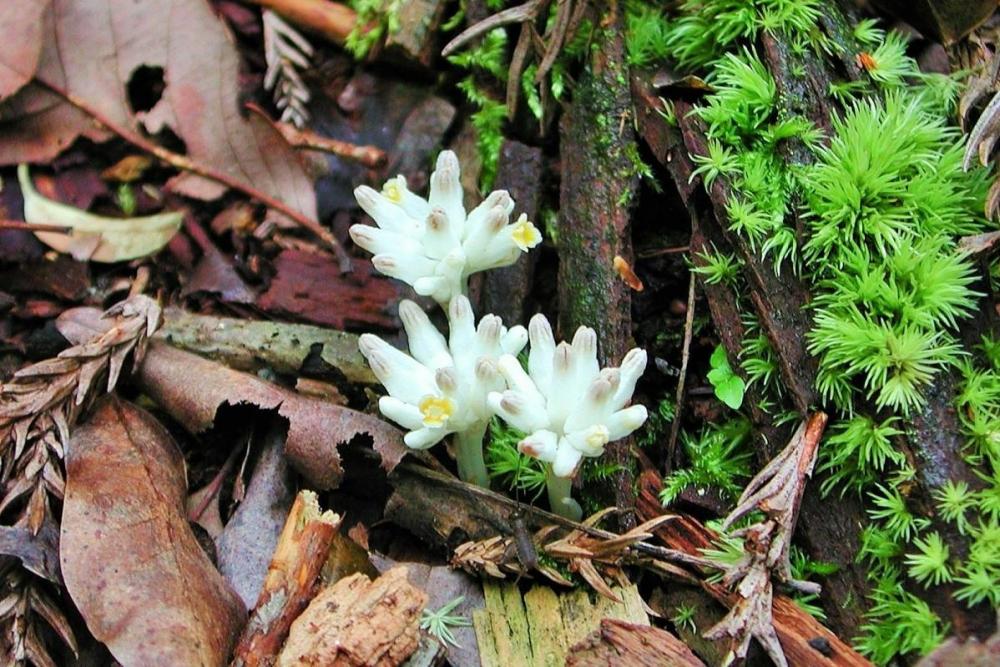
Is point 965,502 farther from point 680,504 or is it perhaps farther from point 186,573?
point 186,573

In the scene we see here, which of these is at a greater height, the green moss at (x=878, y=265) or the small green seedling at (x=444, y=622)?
the green moss at (x=878, y=265)

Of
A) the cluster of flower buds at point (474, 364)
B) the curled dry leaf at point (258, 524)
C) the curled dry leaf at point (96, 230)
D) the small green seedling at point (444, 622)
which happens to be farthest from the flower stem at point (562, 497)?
the curled dry leaf at point (96, 230)

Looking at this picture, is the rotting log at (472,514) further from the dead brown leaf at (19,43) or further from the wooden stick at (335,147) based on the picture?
the dead brown leaf at (19,43)

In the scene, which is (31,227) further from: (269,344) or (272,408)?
(272,408)

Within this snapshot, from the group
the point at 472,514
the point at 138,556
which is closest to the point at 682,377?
the point at 472,514

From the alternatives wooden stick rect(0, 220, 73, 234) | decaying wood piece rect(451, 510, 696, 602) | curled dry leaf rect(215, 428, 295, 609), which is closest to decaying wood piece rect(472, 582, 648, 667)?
decaying wood piece rect(451, 510, 696, 602)

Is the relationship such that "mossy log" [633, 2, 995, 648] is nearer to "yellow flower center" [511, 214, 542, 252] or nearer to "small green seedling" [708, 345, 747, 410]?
"small green seedling" [708, 345, 747, 410]
